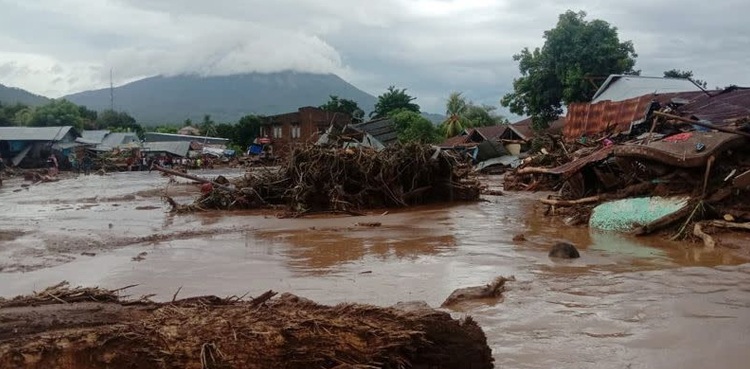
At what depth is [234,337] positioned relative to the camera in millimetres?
3180

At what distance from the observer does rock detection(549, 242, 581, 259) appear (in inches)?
303

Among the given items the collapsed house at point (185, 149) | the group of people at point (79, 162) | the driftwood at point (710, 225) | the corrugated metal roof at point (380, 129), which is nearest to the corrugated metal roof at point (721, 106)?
the driftwood at point (710, 225)

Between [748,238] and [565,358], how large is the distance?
19.0ft

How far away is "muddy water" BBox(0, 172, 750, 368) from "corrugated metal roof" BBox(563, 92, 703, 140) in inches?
346

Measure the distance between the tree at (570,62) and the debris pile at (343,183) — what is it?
18.7 m

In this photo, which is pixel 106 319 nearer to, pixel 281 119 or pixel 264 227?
pixel 264 227

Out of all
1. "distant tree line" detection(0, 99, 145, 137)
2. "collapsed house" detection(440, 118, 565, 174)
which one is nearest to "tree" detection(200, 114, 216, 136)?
"distant tree line" detection(0, 99, 145, 137)

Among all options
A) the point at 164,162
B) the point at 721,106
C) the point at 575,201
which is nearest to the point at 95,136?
the point at 164,162

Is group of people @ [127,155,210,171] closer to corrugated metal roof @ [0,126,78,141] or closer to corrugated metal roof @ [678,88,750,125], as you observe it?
corrugated metal roof @ [0,126,78,141]

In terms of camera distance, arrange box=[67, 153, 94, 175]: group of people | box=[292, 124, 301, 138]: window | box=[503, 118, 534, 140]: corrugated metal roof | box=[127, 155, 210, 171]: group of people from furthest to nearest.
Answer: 1. box=[292, 124, 301, 138]: window
2. box=[127, 155, 210, 171]: group of people
3. box=[67, 153, 94, 175]: group of people
4. box=[503, 118, 534, 140]: corrugated metal roof

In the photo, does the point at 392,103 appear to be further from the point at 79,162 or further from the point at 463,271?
the point at 463,271

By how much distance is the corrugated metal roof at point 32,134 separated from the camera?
41.7 metres

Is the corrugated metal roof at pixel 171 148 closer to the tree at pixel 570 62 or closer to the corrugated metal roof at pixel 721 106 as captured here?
the tree at pixel 570 62

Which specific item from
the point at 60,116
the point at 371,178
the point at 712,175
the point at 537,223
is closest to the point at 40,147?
the point at 60,116
